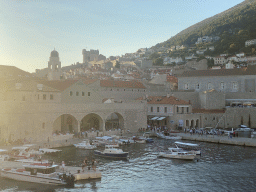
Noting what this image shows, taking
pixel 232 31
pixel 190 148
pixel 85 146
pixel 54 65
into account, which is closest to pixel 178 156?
pixel 190 148

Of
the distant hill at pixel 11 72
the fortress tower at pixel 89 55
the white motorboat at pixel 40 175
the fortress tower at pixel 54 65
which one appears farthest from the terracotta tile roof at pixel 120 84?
the fortress tower at pixel 89 55

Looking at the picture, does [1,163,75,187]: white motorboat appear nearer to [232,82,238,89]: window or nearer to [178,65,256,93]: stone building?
[178,65,256,93]: stone building

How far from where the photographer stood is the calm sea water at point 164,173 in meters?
19.9

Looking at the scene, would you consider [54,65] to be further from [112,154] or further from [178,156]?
[178,156]

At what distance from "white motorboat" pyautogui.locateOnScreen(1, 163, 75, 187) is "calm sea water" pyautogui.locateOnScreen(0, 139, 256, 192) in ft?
1.38

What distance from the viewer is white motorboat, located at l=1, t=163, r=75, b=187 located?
64.7 ft

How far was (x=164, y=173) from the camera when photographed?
23.5 metres

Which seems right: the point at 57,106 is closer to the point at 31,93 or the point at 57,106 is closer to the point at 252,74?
the point at 31,93

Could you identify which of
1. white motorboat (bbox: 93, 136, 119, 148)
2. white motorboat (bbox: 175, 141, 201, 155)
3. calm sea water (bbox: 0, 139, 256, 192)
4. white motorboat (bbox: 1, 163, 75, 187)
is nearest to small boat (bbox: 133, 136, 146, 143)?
white motorboat (bbox: 93, 136, 119, 148)

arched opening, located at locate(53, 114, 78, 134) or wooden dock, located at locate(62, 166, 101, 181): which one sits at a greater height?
arched opening, located at locate(53, 114, 78, 134)

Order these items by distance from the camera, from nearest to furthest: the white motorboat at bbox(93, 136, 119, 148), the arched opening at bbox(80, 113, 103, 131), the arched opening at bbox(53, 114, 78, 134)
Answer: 1. the white motorboat at bbox(93, 136, 119, 148)
2. the arched opening at bbox(53, 114, 78, 134)
3. the arched opening at bbox(80, 113, 103, 131)

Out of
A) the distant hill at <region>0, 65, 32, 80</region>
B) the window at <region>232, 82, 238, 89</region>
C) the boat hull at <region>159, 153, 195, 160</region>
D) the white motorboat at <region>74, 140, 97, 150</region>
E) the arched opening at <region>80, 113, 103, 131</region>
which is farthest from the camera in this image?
the window at <region>232, 82, 238, 89</region>

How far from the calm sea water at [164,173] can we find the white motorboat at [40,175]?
0.42 m

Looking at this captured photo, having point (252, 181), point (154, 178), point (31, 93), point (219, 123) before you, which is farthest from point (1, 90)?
point (219, 123)
